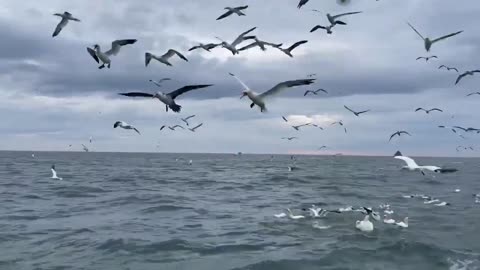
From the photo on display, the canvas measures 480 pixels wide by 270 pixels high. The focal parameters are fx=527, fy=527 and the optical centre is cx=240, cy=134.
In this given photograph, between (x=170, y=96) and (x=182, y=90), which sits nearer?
(x=182, y=90)

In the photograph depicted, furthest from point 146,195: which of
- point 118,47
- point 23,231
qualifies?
point 118,47

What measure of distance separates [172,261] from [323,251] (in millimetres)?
5102

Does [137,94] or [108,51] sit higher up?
[108,51]

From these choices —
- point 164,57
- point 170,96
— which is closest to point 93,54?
point 164,57

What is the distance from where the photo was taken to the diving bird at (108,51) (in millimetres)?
18031

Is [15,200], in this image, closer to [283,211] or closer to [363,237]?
[283,211]

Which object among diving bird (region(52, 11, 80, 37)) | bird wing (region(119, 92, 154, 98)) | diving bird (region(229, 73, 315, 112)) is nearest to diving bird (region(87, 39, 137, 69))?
diving bird (region(52, 11, 80, 37))

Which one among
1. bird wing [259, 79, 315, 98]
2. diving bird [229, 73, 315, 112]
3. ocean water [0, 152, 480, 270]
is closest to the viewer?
bird wing [259, 79, 315, 98]

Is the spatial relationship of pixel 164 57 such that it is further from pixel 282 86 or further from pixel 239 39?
pixel 282 86

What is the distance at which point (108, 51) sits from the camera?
60.5 feet

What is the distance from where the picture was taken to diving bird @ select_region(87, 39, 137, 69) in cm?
1803

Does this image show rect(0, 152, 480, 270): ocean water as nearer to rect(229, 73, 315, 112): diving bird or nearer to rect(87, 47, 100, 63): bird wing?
rect(229, 73, 315, 112): diving bird

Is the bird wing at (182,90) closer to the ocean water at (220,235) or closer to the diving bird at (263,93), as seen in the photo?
the diving bird at (263,93)

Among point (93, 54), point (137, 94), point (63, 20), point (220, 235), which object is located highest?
point (63, 20)
